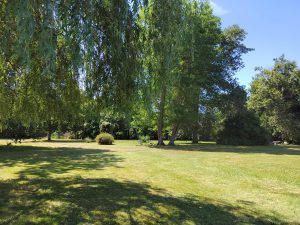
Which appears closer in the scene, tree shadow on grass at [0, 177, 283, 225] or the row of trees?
the row of trees

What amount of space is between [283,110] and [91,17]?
37388mm

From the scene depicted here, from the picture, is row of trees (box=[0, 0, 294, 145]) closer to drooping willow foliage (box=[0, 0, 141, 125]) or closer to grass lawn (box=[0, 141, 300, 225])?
drooping willow foliage (box=[0, 0, 141, 125])

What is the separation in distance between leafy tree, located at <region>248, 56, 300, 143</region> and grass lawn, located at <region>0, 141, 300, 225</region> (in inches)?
1058

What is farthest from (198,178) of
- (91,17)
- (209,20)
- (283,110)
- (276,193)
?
(283,110)

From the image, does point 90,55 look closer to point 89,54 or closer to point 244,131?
point 89,54

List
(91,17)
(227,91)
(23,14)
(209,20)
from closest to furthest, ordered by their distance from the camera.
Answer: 1. (23,14)
2. (91,17)
3. (209,20)
4. (227,91)

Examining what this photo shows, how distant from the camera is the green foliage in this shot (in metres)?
35.7

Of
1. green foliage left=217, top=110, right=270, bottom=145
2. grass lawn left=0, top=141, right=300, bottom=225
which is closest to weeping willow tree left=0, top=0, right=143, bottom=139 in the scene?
grass lawn left=0, top=141, right=300, bottom=225

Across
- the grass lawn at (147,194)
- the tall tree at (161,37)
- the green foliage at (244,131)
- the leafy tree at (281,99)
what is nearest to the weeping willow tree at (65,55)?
the tall tree at (161,37)

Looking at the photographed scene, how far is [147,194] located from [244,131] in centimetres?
2820

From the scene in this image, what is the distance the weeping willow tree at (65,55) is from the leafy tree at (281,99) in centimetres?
3400

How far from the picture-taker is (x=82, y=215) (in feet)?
23.3

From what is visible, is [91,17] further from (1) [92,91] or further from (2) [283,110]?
(2) [283,110]

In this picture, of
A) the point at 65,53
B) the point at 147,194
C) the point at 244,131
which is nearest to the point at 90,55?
the point at 65,53
